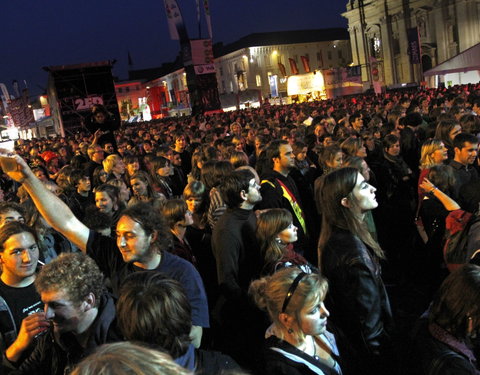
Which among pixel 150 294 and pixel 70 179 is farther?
pixel 70 179

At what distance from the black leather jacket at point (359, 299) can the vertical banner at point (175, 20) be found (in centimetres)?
2672

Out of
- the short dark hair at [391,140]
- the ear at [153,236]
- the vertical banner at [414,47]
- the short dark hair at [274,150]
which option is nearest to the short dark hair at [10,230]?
the ear at [153,236]

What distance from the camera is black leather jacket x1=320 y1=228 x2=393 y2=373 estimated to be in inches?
114

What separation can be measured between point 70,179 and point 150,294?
17.5 feet

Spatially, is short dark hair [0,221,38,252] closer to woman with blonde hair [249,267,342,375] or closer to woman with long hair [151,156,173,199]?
woman with blonde hair [249,267,342,375]

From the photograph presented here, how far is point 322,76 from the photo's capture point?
124 ft

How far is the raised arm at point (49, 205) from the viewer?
3038 mm

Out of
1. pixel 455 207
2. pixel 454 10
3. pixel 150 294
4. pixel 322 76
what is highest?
pixel 454 10

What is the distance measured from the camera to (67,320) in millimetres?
2486

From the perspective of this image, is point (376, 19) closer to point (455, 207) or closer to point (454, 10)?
point (454, 10)

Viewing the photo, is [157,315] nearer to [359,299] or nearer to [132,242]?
[132,242]

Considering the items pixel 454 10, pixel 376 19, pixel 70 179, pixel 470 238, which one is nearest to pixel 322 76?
pixel 454 10

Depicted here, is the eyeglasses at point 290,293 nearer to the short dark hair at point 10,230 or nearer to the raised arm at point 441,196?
the short dark hair at point 10,230

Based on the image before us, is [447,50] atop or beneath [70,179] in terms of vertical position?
atop
